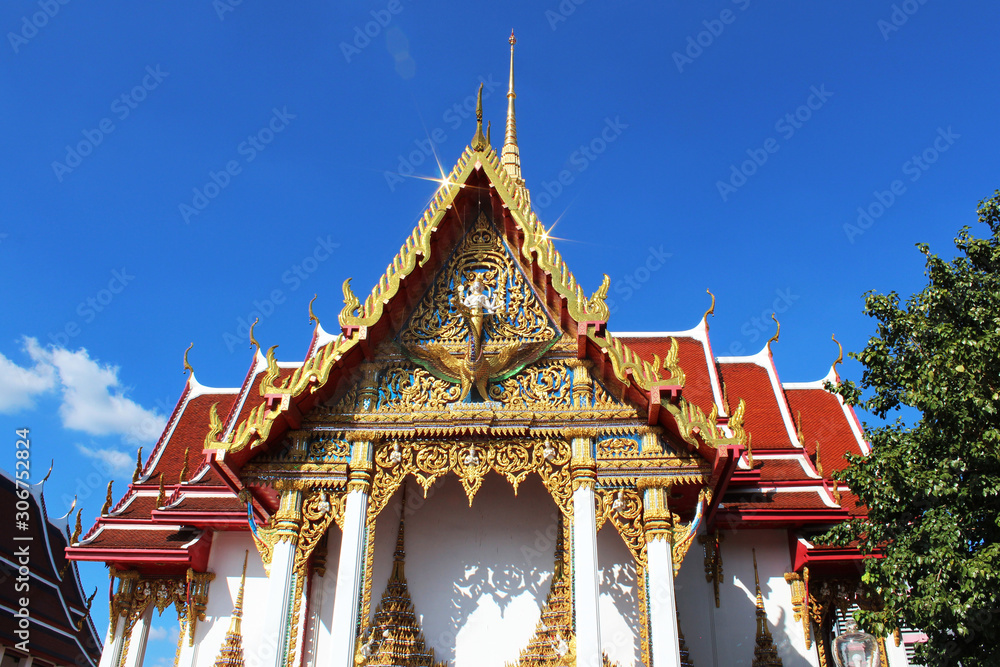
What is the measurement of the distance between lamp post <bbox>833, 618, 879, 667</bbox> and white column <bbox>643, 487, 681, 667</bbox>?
2155mm

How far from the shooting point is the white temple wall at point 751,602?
969 cm

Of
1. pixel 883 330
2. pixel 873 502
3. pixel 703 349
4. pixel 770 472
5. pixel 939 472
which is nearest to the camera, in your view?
pixel 939 472

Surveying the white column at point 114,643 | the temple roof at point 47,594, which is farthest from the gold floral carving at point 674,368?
the temple roof at point 47,594

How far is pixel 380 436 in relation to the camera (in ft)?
28.9

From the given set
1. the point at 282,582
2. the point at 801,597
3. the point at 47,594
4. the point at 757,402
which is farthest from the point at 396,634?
the point at 47,594

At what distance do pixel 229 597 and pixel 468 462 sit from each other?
405cm

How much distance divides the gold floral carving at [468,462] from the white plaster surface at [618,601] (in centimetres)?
148

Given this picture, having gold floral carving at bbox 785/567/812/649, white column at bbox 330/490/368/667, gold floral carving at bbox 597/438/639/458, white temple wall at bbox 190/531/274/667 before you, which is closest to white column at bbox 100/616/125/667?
white temple wall at bbox 190/531/274/667

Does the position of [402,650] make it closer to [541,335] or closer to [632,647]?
[632,647]

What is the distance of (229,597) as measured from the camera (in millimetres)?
10234

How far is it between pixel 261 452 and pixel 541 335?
341cm

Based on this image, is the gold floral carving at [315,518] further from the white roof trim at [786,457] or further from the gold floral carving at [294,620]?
the white roof trim at [786,457]

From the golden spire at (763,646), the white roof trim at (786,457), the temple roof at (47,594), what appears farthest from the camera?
the temple roof at (47,594)

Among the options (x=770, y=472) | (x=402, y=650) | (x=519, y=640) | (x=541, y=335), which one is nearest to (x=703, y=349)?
(x=770, y=472)
